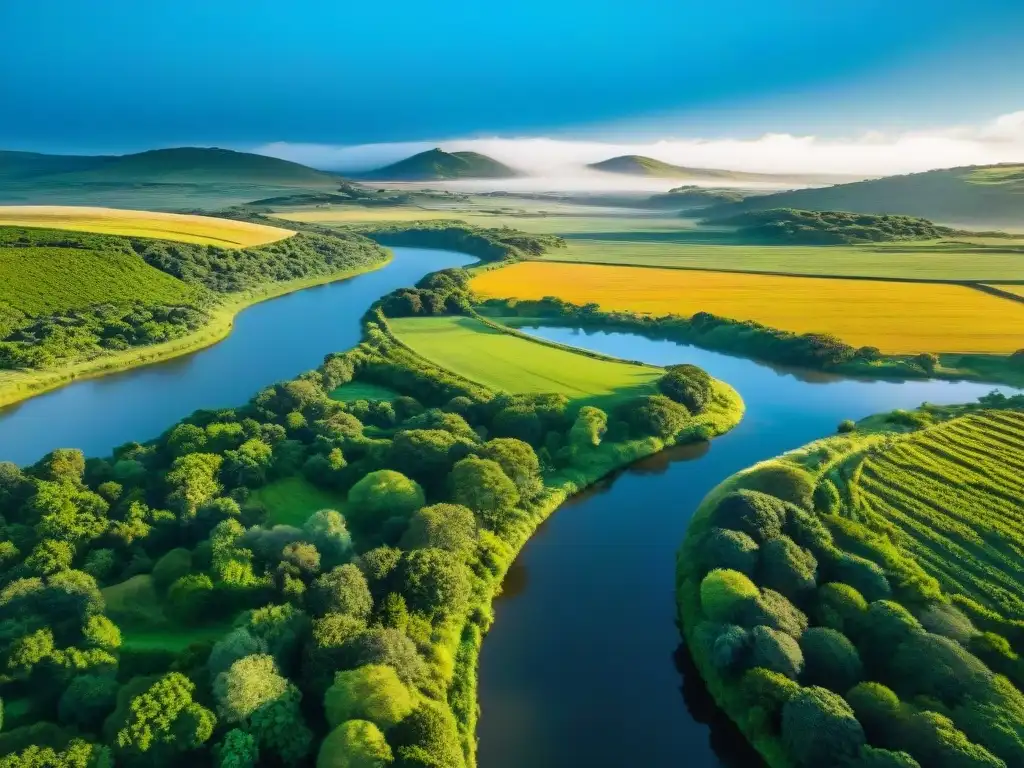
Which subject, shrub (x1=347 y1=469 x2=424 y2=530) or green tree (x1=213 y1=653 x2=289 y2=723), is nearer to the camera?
green tree (x1=213 y1=653 x2=289 y2=723)

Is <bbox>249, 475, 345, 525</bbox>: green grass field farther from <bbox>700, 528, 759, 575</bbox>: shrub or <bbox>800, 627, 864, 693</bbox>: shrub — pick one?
<bbox>800, 627, 864, 693</bbox>: shrub

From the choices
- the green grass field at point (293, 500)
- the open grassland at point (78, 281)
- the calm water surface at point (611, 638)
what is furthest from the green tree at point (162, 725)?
the open grassland at point (78, 281)

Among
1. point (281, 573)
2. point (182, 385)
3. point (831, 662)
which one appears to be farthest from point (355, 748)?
point (182, 385)

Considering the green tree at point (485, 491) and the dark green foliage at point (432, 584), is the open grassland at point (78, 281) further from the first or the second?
the dark green foliage at point (432, 584)

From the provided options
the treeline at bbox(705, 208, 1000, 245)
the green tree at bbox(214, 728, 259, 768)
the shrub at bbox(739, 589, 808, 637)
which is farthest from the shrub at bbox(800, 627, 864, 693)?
the treeline at bbox(705, 208, 1000, 245)

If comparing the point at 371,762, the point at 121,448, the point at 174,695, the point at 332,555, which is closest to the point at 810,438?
the point at 332,555

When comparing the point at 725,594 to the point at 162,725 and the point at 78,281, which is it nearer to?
the point at 162,725

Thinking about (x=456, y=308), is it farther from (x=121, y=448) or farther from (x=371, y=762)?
(x=371, y=762)
